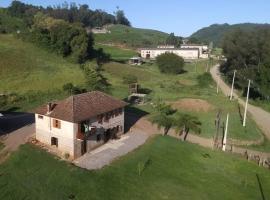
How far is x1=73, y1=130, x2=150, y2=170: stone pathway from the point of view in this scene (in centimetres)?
3781

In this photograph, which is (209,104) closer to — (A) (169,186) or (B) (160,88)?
(B) (160,88)

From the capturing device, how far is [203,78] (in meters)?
97.4

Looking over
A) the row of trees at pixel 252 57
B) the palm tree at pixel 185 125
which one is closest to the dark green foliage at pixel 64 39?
the row of trees at pixel 252 57

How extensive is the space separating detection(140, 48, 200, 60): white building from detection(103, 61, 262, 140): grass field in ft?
84.8

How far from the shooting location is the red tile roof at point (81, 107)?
3972 centimetres

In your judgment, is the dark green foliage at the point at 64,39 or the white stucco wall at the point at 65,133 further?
the dark green foliage at the point at 64,39

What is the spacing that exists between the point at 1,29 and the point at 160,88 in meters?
57.2

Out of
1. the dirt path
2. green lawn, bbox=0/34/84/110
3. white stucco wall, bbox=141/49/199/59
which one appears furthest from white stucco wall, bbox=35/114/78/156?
white stucco wall, bbox=141/49/199/59

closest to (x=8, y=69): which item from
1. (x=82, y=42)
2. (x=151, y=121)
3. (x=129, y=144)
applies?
(x=82, y=42)

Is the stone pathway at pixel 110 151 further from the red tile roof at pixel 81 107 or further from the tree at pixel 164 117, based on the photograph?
the tree at pixel 164 117

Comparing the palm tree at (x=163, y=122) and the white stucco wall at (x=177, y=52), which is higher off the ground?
the white stucco wall at (x=177, y=52)

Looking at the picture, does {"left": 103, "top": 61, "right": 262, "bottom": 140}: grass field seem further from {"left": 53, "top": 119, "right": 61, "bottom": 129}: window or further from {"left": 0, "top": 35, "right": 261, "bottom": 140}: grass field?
{"left": 53, "top": 119, "right": 61, "bottom": 129}: window

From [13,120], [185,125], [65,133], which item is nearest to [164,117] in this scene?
[185,125]

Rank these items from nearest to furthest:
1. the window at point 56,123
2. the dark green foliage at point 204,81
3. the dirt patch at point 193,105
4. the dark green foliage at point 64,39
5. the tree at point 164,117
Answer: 1. the window at point 56,123
2. the tree at point 164,117
3. the dirt patch at point 193,105
4. the dark green foliage at point 204,81
5. the dark green foliage at point 64,39
